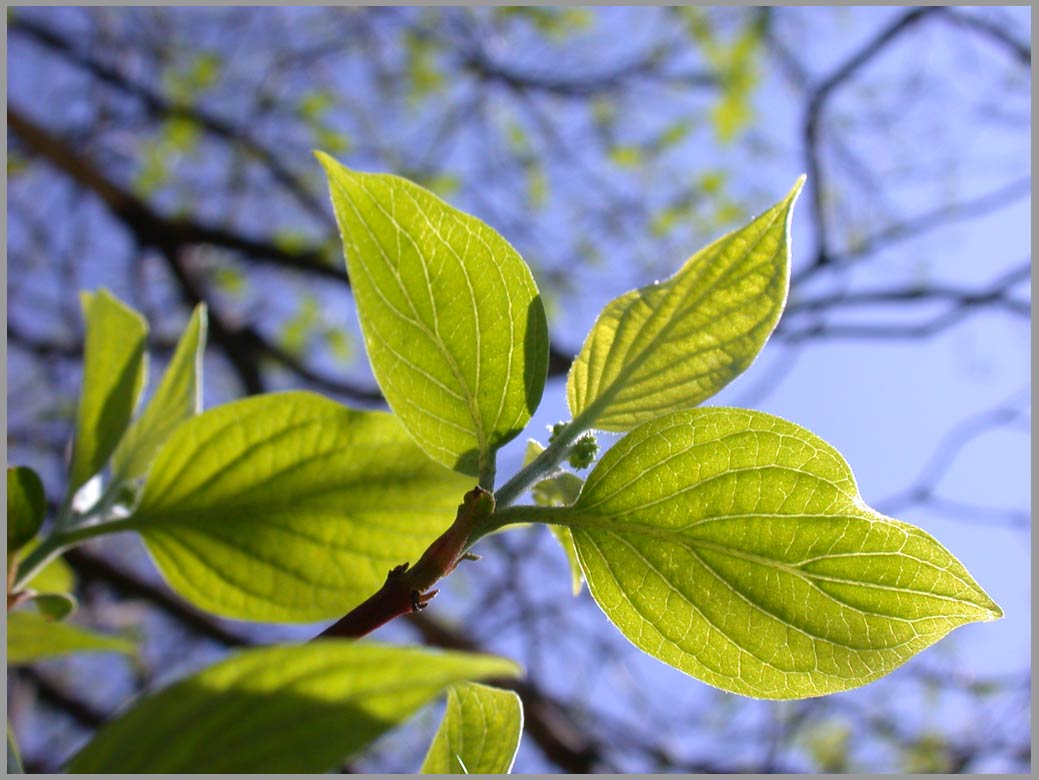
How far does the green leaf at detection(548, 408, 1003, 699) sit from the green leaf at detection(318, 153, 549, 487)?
0.09 m

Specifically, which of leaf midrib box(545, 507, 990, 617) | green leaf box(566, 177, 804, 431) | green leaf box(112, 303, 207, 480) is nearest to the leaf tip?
green leaf box(566, 177, 804, 431)

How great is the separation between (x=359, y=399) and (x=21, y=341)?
178 cm

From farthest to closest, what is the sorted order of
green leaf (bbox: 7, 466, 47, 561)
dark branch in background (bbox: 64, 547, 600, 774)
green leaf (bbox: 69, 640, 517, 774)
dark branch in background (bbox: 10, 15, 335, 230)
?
1. dark branch in background (bbox: 10, 15, 335, 230)
2. dark branch in background (bbox: 64, 547, 600, 774)
3. green leaf (bbox: 7, 466, 47, 561)
4. green leaf (bbox: 69, 640, 517, 774)

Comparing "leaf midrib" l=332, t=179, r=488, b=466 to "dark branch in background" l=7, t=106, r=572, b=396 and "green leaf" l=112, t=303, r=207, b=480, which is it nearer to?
"green leaf" l=112, t=303, r=207, b=480

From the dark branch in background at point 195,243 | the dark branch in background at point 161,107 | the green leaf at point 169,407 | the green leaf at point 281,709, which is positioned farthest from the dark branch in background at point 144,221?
the green leaf at point 281,709

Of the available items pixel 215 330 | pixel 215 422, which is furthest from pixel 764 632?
pixel 215 330

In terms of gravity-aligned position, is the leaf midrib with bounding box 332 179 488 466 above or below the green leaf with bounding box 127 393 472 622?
above

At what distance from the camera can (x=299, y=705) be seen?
339 millimetres

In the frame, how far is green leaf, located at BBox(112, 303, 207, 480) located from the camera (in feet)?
2.94

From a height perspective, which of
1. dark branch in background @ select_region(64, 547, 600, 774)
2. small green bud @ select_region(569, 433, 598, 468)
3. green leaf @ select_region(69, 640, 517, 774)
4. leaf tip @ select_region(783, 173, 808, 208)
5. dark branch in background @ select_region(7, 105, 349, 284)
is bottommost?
dark branch in background @ select_region(64, 547, 600, 774)

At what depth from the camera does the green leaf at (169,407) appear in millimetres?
895

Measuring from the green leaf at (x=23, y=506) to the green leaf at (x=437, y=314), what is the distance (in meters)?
0.37

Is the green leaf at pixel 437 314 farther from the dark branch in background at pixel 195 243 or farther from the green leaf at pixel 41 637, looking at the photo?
the dark branch in background at pixel 195 243

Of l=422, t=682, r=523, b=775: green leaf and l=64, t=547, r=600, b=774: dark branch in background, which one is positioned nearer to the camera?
l=422, t=682, r=523, b=775: green leaf
